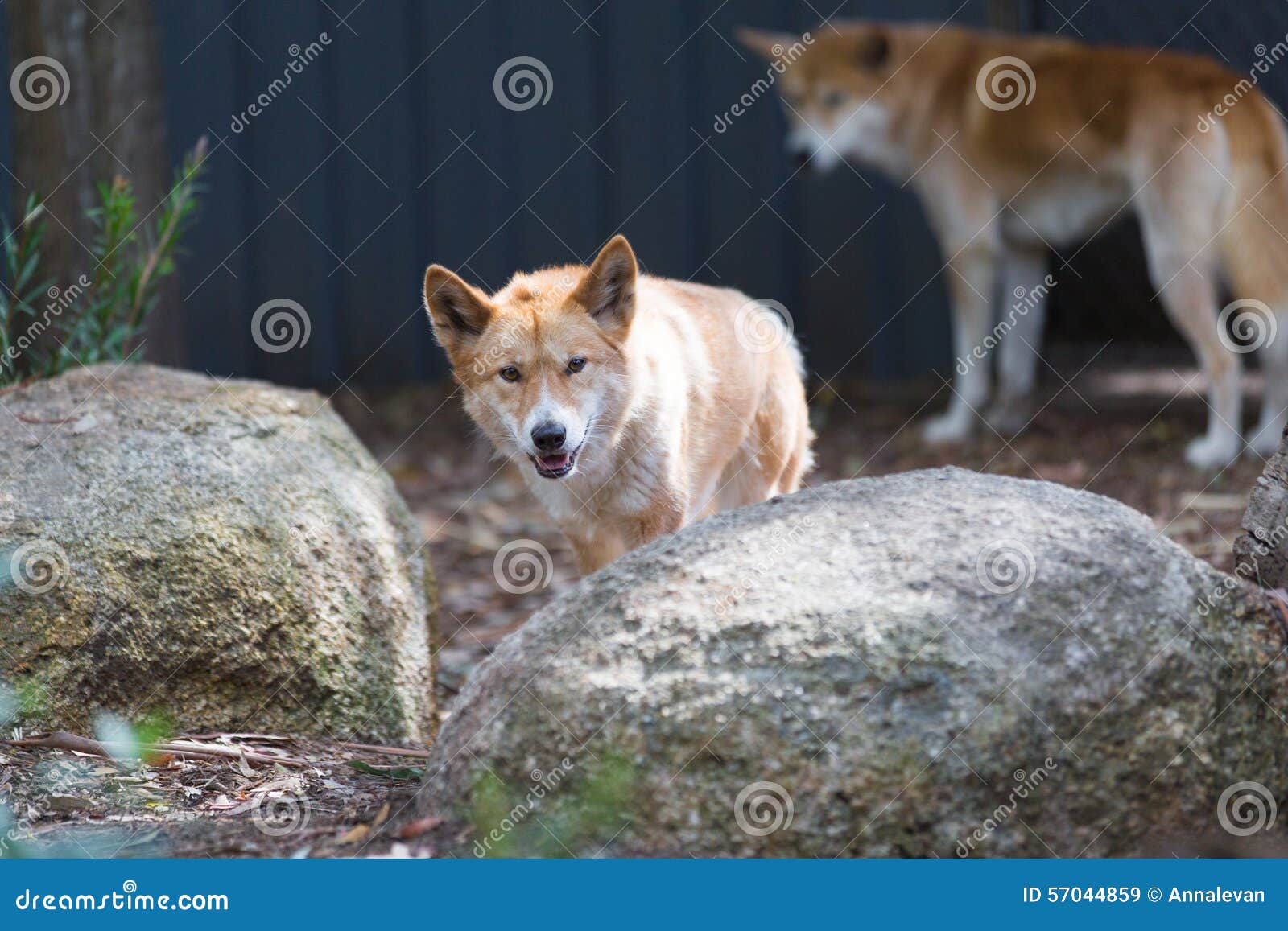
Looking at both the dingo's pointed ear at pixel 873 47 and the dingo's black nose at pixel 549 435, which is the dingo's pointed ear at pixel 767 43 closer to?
the dingo's pointed ear at pixel 873 47

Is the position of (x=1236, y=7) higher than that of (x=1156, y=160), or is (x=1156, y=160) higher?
(x=1236, y=7)

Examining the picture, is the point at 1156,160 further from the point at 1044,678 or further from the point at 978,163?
the point at 1044,678

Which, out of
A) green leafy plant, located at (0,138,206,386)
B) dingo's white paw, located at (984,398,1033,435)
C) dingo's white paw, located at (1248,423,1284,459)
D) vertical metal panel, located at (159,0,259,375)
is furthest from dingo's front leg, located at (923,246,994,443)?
vertical metal panel, located at (159,0,259,375)

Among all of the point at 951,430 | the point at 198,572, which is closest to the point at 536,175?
the point at 951,430

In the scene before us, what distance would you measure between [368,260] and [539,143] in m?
1.25

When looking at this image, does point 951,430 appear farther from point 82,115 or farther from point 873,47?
point 82,115

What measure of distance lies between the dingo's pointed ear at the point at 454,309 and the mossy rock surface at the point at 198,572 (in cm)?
51

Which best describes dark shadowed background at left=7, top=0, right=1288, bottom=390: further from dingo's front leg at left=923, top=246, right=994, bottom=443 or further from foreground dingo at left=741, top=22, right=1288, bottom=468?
dingo's front leg at left=923, top=246, right=994, bottom=443

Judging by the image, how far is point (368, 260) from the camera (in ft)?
26.8

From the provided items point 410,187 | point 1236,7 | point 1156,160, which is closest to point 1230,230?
point 1156,160

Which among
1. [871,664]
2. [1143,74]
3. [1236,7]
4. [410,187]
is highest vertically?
[1236,7]

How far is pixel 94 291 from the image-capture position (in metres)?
4.85

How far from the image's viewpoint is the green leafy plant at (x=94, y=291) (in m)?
4.68

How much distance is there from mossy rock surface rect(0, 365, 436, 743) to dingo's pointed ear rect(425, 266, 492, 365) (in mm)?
508
